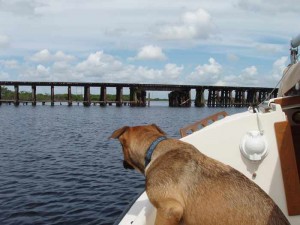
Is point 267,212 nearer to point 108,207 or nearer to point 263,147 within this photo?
point 263,147

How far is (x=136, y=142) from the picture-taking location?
5.24m

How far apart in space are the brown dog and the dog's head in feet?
0.42

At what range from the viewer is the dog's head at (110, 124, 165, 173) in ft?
17.0

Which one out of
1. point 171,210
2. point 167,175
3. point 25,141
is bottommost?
point 25,141

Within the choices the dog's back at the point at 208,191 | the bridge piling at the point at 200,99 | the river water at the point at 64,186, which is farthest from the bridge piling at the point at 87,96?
the dog's back at the point at 208,191

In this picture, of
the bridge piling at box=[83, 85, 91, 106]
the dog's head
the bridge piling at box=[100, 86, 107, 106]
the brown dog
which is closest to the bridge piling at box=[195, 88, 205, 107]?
the bridge piling at box=[100, 86, 107, 106]

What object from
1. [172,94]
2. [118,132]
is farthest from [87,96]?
[118,132]

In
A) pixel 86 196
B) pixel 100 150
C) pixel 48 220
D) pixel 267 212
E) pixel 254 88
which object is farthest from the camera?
pixel 254 88

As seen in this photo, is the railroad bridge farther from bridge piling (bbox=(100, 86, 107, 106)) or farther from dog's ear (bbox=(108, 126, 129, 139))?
dog's ear (bbox=(108, 126, 129, 139))

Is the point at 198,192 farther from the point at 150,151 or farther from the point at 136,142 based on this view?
the point at 136,142

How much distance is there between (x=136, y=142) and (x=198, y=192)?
45.0 inches

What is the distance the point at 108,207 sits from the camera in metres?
12.8

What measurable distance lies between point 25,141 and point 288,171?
27544mm

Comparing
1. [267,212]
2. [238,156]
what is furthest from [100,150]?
[267,212]
